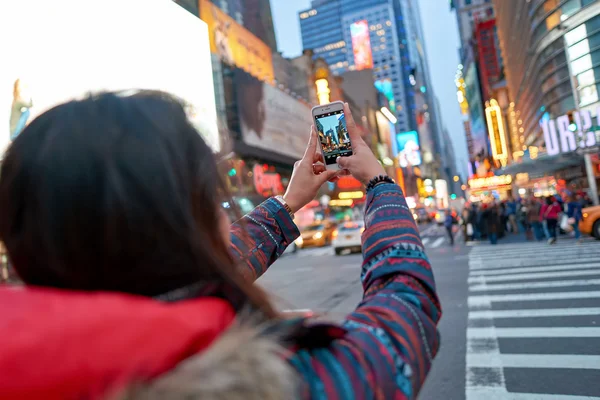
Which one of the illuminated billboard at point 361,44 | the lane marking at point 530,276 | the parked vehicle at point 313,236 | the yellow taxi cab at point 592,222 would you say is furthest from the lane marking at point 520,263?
the illuminated billboard at point 361,44

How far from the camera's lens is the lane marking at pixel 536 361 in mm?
4578

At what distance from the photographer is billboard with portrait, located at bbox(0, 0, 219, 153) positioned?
51.6 ft

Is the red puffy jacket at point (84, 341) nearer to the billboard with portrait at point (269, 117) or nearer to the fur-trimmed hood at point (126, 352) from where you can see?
the fur-trimmed hood at point (126, 352)

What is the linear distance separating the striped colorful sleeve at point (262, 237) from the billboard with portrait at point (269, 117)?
43.7 metres

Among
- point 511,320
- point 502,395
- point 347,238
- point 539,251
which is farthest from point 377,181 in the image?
point 347,238

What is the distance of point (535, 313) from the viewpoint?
6773 millimetres

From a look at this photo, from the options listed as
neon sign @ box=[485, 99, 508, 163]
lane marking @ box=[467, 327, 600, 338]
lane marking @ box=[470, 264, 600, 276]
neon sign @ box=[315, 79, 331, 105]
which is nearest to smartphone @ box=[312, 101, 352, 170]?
lane marking @ box=[467, 327, 600, 338]

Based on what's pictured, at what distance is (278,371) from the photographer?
29.5 inches

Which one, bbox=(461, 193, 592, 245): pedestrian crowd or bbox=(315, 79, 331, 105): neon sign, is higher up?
bbox=(315, 79, 331, 105): neon sign

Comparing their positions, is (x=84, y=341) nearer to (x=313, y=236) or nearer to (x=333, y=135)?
(x=333, y=135)

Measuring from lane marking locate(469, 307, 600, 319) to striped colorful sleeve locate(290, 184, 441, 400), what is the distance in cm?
644

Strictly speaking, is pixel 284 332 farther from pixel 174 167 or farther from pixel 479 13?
pixel 479 13

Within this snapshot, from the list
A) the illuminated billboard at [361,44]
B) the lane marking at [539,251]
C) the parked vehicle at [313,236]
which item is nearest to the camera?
the lane marking at [539,251]

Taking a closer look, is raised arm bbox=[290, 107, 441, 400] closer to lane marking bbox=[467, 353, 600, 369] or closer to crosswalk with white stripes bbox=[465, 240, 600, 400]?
crosswalk with white stripes bbox=[465, 240, 600, 400]
